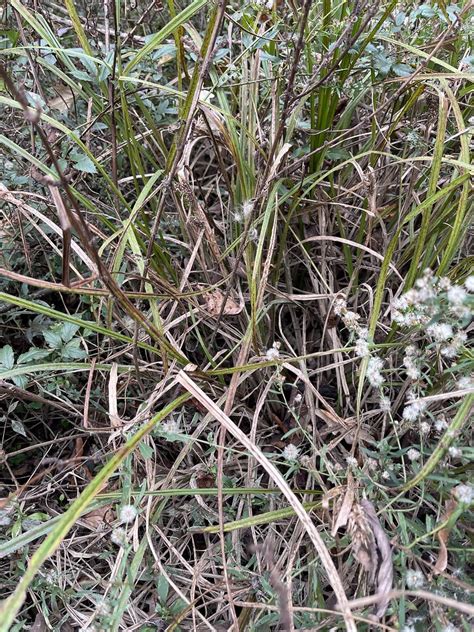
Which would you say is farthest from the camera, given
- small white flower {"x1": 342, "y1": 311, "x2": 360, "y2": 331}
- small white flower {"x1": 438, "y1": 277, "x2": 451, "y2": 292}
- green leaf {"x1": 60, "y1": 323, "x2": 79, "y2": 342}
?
green leaf {"x1": 60, "y1": 323, "x2": 79, "y2": 342}

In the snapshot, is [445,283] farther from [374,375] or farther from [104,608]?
[104,608]

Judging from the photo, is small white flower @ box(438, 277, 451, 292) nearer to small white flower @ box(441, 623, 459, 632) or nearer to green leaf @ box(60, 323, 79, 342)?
small white flower @ box(441, 623, 459, 632)

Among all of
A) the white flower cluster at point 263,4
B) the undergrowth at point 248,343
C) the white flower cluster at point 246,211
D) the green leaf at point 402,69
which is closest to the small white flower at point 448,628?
the undergrowth at point 248,343

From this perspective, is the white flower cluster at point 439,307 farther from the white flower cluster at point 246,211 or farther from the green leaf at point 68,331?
the green leaf at point 68,331

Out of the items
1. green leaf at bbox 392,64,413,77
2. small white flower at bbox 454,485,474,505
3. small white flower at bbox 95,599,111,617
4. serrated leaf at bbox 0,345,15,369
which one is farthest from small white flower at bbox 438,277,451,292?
serrated leaf at bbox 0,345,15,369

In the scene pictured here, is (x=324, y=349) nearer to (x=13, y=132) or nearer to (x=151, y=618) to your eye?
(x=151, y=618)

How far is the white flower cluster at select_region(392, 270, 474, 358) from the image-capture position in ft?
2.77

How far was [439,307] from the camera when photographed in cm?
91

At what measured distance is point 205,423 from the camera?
121 cm

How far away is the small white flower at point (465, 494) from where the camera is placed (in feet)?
2.77

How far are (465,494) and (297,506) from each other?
0.24m

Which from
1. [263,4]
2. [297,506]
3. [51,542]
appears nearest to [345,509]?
[297,506]

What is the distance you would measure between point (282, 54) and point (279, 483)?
0.94 meters

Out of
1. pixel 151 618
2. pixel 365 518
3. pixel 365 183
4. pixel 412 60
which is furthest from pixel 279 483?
pixel 412 60
